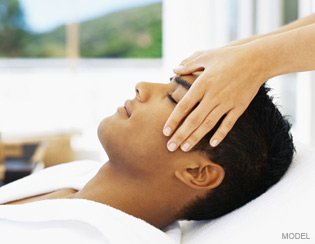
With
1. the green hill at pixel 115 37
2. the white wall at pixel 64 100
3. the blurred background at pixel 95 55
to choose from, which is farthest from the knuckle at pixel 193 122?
the green hill at pixel 115 37

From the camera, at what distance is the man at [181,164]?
1.25 metres

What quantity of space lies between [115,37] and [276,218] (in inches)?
292

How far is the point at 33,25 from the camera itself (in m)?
7.32

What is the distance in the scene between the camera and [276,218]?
112 centimetres

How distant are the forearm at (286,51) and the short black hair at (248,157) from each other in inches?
6.4

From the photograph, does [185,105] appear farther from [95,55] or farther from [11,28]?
[95,55]

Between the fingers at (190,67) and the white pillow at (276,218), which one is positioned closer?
the white pillow at (276,218)

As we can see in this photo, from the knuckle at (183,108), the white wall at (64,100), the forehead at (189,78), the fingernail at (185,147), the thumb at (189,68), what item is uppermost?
the thumb at (189,68)

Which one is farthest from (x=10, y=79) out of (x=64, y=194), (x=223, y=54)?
(x=223, y=54)

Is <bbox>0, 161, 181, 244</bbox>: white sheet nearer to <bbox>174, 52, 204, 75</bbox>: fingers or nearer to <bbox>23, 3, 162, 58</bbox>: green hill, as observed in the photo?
<bbox>174, 52, 204, 75</bbox>: fingers

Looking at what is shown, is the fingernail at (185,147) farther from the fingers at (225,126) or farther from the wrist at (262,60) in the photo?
the wrist at (262,60)

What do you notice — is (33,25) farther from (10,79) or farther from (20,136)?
(20,136)

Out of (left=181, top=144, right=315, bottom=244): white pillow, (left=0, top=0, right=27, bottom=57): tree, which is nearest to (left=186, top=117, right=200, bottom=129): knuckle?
(left=181, top=144, right=315, bottom=244): white pillow

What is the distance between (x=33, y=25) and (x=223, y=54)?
6.56 meters
